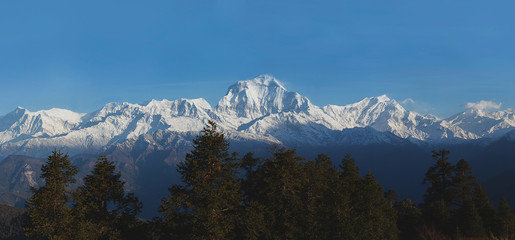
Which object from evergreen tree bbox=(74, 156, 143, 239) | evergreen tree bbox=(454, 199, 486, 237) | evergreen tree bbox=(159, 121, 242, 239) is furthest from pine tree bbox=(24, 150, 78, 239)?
evergreen tree bbox=(454, 199, 486, 237)

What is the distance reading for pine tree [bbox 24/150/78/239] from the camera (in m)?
35.9

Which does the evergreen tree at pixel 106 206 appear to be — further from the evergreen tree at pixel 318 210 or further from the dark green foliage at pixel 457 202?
the dark green foliage at pixel 457 202

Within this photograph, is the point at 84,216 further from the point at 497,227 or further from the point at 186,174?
the point at 497,227

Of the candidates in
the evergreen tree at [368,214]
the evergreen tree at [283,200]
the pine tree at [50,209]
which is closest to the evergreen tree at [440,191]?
the evergreen tree at [368,214]

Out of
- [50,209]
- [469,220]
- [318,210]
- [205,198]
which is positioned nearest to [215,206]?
[205,198]

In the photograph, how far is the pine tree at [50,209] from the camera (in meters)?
35.9

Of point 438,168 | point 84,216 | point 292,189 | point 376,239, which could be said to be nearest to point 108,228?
point 84,216

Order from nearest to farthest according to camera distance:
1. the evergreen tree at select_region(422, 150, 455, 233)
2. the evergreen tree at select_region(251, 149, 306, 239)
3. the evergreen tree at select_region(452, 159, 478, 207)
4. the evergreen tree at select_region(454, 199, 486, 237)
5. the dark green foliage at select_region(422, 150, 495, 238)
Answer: the evergreen tree at select_region(251, 149, 306, 239) → the evergreen tree at select_region(454, 199, 486, 237) → the dark green foliage at select_region(422, 150, 495, 238) → the evergreen tree at select_region(422, 150, 455, 233) → the evergreen tree at select_region(452, 159, 478, 207)

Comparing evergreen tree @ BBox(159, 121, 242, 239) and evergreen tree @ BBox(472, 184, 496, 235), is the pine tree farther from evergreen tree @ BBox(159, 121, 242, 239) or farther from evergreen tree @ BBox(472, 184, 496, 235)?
evergreen tree @ BBox(472, 184, 496, 235)

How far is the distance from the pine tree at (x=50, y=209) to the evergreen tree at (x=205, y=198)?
35.1ft

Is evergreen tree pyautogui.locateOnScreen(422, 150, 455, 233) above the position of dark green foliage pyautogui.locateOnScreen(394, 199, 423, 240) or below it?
above

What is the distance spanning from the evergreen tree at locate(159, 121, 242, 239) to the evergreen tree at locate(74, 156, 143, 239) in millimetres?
8288

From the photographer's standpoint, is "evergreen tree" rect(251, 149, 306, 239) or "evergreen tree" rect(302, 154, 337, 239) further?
"evergreen tree" rect(251, 149, 306, 239)

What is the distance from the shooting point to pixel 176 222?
37625 mm
